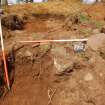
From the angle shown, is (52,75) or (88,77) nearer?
(88,77)

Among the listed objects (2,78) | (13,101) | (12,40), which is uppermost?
(12,40)

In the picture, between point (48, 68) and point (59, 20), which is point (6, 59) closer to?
point (48, 68)

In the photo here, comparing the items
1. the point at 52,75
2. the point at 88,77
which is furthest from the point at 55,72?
the point at 88,77

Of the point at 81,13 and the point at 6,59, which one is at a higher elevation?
the point at 81,13

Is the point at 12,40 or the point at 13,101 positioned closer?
the point at 13,101

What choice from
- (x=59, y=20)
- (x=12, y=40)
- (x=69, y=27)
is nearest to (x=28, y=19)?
(x=59, y=20)

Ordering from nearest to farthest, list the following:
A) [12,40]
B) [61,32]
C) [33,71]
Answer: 1. [33,71]
2. [12,40]
3. [61,32]

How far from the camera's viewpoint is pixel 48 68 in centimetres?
448

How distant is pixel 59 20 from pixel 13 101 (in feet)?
9.99

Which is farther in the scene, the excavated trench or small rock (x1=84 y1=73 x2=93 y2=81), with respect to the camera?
small rock (x1=84 y1=73 x2=93 y2=81)

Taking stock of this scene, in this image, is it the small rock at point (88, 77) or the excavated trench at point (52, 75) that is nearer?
the excavated trench at point (52, 75)

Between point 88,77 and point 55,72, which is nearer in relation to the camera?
point 88,77

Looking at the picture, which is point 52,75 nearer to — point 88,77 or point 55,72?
point 55,72

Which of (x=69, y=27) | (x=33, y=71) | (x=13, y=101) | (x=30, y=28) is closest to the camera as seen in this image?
(x=13, y=101)
